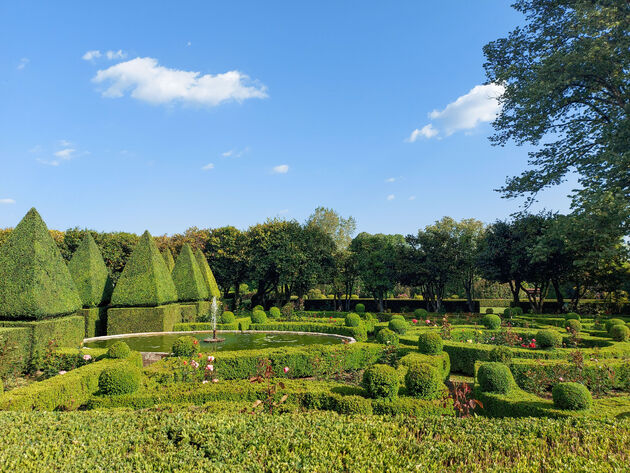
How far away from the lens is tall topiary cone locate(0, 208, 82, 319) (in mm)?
12758

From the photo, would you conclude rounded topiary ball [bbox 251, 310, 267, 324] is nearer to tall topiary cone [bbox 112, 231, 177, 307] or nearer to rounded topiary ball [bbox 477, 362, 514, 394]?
tall topiary cone [bbox 112, 231, 177, 307]

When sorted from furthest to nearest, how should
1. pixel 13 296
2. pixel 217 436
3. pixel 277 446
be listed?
pixel 13 296, pixel 217 436, pixel 277 446

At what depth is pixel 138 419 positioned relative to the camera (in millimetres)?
5438

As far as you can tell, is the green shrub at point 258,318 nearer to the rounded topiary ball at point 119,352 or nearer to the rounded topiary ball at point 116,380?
the rounded topiary ball at point 119,352

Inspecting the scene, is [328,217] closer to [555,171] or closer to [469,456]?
[555,171]

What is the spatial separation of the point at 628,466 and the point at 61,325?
1588cm

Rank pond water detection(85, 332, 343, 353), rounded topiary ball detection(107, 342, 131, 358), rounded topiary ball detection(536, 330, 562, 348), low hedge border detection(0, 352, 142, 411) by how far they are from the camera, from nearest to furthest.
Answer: low hedge border detection(0, 352, 142, 411)
rounded topiary ball detection(107, 342, 131, 358)
rounded topiary ball detection(536, 330, 562, 348)
pond water detection(85, 332, 343, 353)

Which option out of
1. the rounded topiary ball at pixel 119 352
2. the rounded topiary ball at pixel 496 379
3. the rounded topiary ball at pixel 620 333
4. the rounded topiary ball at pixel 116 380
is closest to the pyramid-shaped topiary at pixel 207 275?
the rounded topiary ball at pixel 119 352

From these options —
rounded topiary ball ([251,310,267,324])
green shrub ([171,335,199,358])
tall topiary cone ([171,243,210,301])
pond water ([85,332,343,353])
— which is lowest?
pond water ([85,332,343,353])

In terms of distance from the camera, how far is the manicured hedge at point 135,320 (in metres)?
20.3

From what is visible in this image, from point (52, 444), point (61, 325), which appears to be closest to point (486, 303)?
point (61, 325)

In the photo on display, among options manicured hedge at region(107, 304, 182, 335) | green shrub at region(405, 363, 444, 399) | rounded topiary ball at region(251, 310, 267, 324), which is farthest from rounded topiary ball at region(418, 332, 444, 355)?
manicured hedge at region(107, 304, 182, 335)

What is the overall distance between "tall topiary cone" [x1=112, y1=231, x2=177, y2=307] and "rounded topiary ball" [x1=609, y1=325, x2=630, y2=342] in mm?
22000

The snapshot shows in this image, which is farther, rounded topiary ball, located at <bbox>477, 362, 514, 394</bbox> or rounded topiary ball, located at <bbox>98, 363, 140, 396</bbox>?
rounded topiary ball, located at <bbox>477, 362, 514, 394</bbox>
